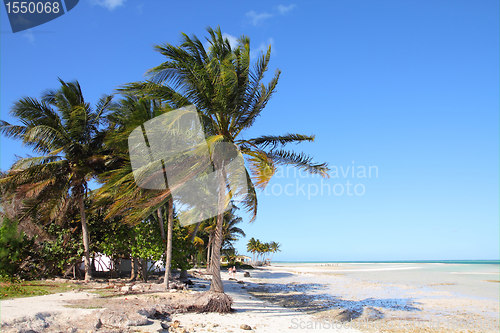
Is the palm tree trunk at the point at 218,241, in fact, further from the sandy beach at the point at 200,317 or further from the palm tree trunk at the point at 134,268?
the palm tree trunk at the point at 134,268

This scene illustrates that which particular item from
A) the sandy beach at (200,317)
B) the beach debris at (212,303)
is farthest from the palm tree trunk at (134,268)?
the beach debris at (212,303)

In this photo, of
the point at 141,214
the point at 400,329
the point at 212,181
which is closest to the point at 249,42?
the point at 212,181

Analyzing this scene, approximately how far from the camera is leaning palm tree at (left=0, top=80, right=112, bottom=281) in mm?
15516

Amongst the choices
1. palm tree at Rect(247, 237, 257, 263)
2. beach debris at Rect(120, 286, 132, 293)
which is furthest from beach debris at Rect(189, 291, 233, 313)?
palm tree at Rect(247, 237, 257, 263)

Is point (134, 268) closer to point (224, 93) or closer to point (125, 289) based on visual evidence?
point (125, 289)

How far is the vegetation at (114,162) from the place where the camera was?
10719 millimetres

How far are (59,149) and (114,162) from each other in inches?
95.1

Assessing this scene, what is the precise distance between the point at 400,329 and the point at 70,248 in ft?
46.4

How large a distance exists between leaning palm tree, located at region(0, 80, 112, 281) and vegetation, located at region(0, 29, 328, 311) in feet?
0.15

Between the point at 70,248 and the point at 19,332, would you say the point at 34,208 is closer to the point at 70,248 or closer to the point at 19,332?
the point at 70,248

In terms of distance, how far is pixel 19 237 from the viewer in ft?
51.0

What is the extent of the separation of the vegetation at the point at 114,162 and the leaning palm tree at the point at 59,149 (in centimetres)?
4

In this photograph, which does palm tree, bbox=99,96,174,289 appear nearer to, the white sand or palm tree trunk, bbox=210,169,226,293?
palm tree trunk, bbox=210,169,226,293

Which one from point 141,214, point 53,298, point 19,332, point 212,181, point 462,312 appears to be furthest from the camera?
point 462,312
